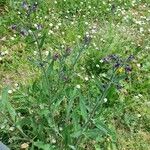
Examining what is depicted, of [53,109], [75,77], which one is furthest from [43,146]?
[75,77]

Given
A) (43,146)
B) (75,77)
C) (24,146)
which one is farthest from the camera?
(75,77)

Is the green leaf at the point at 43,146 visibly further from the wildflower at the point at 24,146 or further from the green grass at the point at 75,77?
the wildflower at the point at 24,146

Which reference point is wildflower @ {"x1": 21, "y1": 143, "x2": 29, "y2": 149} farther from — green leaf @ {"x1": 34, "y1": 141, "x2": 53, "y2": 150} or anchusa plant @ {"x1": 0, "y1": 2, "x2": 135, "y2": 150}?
green leaf @ {"x1": 34, "y1": 141, "x2": 53, "y2": 150}

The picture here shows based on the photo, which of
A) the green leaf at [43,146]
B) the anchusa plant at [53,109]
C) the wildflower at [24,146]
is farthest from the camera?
the wildflower at [24,146]

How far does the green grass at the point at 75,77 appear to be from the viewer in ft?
11.8

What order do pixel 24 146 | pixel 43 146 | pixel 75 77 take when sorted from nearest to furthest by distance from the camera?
1. pixel 43 146
2. pixel 24 146
3. pixel 75 77

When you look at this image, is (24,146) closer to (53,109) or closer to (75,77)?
(53,109)

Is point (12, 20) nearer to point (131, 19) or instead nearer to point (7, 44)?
point (7, 44)

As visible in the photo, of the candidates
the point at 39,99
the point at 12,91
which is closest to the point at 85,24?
the point at 12,91

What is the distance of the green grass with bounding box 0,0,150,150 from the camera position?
3.61m

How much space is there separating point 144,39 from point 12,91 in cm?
245

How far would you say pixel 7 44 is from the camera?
208 inches

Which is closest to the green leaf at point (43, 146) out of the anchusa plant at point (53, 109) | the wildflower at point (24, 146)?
the anchusa plant at point (53, 109)

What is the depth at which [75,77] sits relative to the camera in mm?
4961
